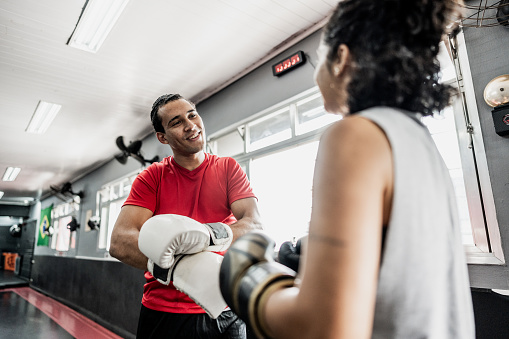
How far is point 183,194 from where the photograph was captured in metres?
1.61

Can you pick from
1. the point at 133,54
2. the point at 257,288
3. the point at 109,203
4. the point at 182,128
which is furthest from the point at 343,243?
the point at 109,203

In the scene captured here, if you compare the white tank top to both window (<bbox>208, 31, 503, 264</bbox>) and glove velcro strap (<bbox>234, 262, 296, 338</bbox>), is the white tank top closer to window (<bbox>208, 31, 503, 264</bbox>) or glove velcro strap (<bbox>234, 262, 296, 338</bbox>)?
glove velcro strap (<bbox>234, 262, 296, 338</bbox>)

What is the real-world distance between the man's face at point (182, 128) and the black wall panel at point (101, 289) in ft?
10.9

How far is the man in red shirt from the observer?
1422mm

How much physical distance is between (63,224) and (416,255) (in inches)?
440

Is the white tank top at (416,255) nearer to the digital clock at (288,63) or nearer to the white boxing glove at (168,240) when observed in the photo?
the white boxing glove at (168,240)

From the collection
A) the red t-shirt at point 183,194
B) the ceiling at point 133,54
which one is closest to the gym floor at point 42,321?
the ceiling at point 133,54

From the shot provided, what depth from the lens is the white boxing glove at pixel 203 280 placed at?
3.08 feet

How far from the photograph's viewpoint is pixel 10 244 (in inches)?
672

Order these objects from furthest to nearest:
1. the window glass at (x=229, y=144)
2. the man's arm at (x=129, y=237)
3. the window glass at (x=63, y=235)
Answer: the window glass at (x=63, y=235) < the window glass at (x=229, y=144) < the man's arm at (x=129, y=237)

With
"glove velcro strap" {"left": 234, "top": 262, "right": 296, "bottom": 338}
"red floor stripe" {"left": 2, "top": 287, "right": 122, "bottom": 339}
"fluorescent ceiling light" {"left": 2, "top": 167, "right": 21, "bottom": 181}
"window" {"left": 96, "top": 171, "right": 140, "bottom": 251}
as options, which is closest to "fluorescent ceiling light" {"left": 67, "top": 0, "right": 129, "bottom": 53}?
"glove velcro strap" {"left": 234, "top": 262, "right": 296, "bottom": 338}

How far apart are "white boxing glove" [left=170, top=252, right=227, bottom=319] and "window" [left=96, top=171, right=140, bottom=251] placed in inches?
236

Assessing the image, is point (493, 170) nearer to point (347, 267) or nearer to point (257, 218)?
point (257, 218)

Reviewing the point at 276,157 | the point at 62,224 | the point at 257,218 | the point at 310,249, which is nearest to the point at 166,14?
the point at 276,157
